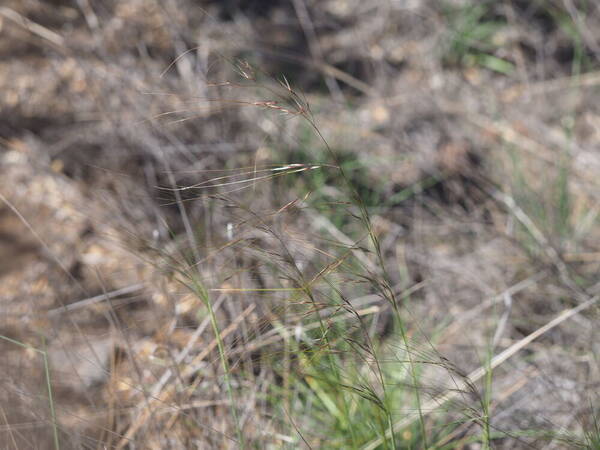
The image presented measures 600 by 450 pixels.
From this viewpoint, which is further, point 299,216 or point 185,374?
point 299,216

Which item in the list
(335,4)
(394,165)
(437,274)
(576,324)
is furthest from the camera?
(335,4)

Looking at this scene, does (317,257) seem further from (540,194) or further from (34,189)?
(34,189)

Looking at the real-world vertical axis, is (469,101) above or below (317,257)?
above

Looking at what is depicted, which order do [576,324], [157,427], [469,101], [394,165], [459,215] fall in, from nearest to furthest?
[157,427] → [576,324] → [459,215] → [394,165] → [469,101]

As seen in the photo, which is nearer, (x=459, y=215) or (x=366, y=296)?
(x=366, y=296)

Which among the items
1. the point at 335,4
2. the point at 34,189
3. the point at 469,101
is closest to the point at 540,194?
the point at 469,101

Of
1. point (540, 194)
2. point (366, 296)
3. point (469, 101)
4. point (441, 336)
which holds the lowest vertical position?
point (441, 336)
